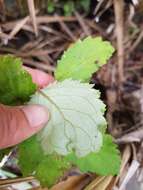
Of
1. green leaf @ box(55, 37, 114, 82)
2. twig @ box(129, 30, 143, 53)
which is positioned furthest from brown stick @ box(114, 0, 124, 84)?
green leaf @ box(55, 37, 114, 82)

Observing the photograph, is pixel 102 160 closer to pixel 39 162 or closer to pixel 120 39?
pixel 39 162

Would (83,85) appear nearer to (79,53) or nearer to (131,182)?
(79,53)

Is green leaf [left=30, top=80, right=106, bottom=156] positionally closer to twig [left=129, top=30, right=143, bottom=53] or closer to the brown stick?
the brown stick

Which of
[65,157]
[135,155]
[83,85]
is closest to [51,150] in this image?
[65,157]

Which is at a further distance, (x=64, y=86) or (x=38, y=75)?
(x=38, y=75)

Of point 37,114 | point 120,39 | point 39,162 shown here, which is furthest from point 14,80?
point 120,39

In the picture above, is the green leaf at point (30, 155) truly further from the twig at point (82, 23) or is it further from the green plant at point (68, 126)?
the twig at point (82, 23)

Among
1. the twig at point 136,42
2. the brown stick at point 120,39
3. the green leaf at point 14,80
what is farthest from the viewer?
the twig at point 136,42

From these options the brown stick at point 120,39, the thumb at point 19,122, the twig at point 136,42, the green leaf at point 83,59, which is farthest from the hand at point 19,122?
the twig at point 136,42
